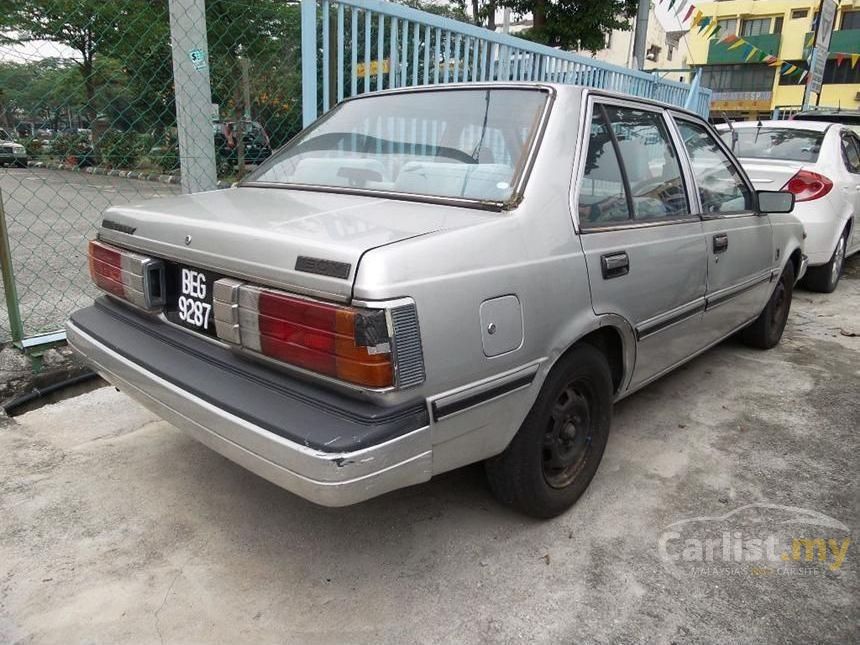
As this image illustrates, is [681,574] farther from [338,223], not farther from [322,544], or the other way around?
[338,223]

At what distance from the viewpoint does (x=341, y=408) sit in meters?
1.73

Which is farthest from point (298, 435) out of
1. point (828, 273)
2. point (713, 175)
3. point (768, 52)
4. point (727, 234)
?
point (768, 52)

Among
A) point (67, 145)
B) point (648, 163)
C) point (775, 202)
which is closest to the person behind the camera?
point (648, 163)

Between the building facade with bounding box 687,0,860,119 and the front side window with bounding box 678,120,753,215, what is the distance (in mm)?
36512

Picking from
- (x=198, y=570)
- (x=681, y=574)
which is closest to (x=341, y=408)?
(x=198, y=570)

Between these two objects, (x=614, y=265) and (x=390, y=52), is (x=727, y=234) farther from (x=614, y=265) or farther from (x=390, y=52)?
(x=390, y=52)

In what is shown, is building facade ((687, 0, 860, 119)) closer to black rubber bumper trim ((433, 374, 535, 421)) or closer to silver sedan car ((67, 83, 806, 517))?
silver sedan car ((67, 83, 806, 517))

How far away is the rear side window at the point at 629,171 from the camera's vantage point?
7.97 ft

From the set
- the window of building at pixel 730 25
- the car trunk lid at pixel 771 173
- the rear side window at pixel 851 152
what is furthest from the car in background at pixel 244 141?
the window of building at pixel 730 25

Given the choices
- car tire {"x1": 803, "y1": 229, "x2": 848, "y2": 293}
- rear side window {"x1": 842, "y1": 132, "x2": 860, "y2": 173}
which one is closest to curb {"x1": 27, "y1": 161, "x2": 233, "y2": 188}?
car tire {"x1": 803, "y1": 229, "x2": 848, "y2": 293}

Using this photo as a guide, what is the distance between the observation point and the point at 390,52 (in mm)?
4840

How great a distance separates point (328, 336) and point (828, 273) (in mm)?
6216

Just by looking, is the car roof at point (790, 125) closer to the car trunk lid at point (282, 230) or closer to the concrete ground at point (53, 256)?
the car trunk lid at point (282, 230)

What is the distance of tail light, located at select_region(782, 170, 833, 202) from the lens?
5711mm
